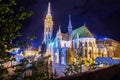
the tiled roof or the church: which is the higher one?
the tiled roof

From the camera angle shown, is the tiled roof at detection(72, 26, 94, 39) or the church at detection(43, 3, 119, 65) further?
the tiled roof at detection(72, 26, 94, 39)

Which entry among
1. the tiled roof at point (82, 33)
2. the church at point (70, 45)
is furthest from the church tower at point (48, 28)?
the tiled roof at point (82, 33)

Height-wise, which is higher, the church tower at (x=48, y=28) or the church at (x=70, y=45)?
the church tower at (x=48, y=28)

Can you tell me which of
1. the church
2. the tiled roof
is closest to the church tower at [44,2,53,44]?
the church

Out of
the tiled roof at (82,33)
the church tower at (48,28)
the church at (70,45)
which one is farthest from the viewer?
the church tower at (48,28)

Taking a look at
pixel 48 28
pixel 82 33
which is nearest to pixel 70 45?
pixel 82 33

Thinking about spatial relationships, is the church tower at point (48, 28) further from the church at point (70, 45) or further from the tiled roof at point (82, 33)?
the tiled roof at point (82, 33)

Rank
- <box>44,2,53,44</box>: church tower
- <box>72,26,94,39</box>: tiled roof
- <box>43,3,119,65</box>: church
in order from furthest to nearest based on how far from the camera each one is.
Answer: <box>44,2,53,44</box>: church tower
<box>72,26,94,39</box>: tiled roof
<box>43,3,119,65</box>: church

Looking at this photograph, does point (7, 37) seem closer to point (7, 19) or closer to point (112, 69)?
point (7, 19)

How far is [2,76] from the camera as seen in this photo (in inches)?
302

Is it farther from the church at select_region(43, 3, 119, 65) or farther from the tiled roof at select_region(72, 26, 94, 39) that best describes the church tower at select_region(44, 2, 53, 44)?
the tiled roof at select_region(72, 26, 94, 39)

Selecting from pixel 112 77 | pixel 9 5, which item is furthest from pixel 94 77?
pixel 9 5

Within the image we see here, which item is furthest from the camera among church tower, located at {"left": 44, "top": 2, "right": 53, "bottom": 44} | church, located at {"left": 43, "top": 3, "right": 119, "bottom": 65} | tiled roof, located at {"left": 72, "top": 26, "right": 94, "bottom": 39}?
church tower, located at {"left": 44, "top": 2, "right": 53, "bottom": 44}

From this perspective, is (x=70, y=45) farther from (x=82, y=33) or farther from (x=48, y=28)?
(x=48, y=28)
